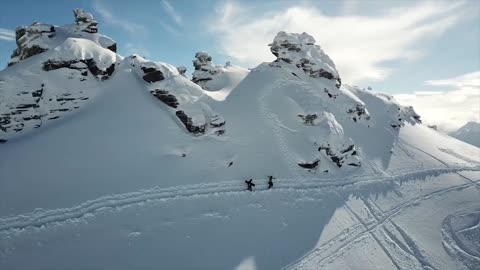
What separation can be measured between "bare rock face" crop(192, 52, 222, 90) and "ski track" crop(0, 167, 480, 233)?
24771 millimetres

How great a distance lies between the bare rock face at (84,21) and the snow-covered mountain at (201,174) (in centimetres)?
16

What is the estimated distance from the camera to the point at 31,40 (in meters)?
35.7

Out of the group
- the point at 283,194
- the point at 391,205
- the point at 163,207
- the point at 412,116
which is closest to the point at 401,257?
the point at 391,205

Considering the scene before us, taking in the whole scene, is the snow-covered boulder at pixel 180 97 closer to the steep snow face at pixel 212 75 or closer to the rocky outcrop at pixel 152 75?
the rocky outcrop at pixel 152 75

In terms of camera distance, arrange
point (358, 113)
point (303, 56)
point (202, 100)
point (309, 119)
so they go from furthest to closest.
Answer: point (303, 56) < point (358, 113) < point (309, 119) < point (202, 100)

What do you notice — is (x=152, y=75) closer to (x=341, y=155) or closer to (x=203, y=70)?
(x=203, y=70)

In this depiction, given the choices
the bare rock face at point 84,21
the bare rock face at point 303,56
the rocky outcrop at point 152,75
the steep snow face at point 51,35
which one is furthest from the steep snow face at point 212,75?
the bare rock face at point 84,21

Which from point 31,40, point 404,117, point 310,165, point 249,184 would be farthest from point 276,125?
point 404,117

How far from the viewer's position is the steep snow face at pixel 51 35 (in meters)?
35.1

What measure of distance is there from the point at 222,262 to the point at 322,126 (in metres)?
24.9

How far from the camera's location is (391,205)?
2953cm

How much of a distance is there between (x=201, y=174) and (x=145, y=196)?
5918 mm

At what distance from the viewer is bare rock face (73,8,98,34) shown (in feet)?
136

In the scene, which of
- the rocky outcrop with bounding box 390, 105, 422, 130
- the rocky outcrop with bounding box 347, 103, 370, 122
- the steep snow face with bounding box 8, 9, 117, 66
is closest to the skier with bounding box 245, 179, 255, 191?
the rocky outcrop with bounding box 347, 103, 370, 122
